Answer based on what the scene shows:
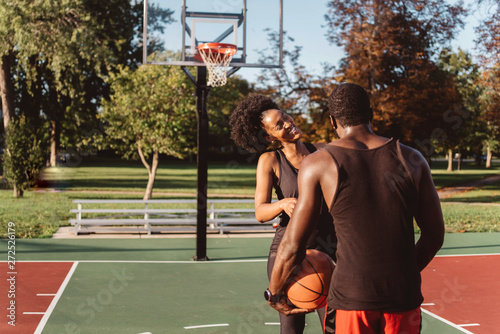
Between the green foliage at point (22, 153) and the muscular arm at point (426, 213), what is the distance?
2036 centimetres

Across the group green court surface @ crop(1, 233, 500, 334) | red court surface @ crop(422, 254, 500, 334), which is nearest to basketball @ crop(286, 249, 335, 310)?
green court surface @ crop(1, 233, 500, 334)

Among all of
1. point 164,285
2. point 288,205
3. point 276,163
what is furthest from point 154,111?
point 288,205

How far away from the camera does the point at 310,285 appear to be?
2.94 metres

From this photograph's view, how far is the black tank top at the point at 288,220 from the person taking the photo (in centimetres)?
347

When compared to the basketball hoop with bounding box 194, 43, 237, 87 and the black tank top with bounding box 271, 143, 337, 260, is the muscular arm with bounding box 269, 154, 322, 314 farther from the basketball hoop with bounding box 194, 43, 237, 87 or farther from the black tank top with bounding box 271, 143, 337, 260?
the basketball hoop with bounding box 194, 43, 237, 87

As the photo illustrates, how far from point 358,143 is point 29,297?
20.4 feet

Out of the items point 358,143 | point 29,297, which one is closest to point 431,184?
point 358,143

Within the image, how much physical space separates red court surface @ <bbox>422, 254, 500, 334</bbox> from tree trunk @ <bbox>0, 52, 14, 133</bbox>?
19.0m

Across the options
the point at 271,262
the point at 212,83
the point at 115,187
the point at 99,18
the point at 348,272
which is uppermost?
the point at 99,18

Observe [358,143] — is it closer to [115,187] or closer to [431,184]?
[431,184]

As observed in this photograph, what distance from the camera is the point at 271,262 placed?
351 centimetres

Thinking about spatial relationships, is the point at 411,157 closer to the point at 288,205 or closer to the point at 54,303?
the point at 288,205

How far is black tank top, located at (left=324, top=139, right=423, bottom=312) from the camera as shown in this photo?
241cm

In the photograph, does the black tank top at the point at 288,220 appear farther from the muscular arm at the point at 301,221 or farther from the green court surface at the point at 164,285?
the green court surface at the point at 164,285
